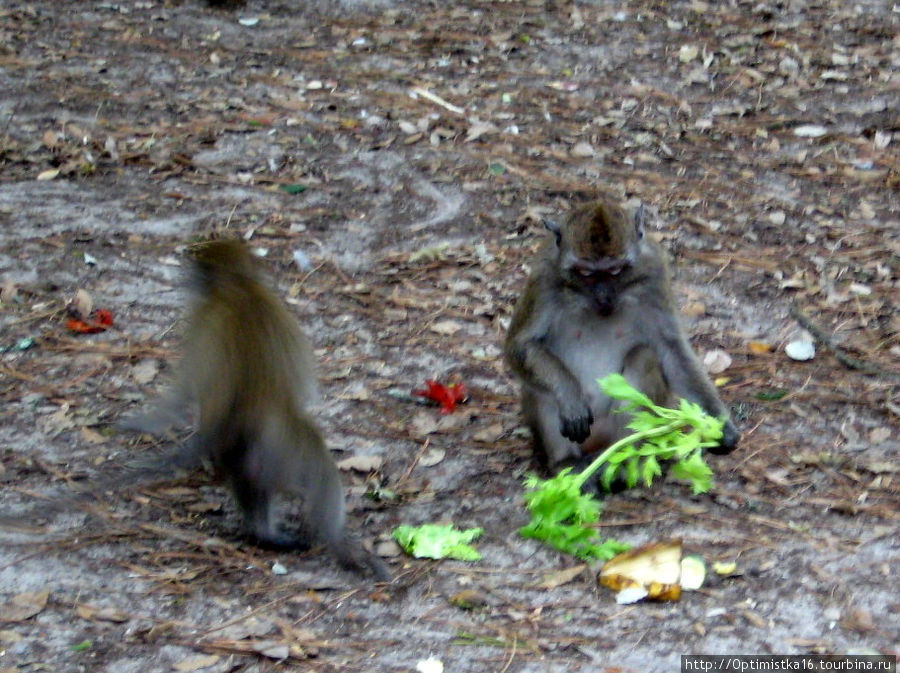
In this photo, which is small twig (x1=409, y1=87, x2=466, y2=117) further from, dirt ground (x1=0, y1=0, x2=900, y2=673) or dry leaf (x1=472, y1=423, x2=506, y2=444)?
dry leaf (x1=472, y1=423, x2=506, y2=444)

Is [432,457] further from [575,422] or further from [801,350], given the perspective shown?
[801,350]

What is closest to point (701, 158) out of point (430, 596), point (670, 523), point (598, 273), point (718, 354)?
point (718, 354)

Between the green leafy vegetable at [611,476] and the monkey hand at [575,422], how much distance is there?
303 mm

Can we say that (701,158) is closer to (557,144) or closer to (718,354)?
(557,144)

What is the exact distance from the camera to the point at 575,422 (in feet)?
18.7

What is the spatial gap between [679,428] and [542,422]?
2.59 ft

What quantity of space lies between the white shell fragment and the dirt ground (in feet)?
0.15

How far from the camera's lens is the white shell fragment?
6.86 m

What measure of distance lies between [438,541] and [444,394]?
1.41 metres

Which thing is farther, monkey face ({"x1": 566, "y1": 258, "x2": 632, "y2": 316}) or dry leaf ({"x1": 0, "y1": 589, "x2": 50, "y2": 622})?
monkey face ({"x1": 566, "y1": 258, "x2": 632, "y2": 316})

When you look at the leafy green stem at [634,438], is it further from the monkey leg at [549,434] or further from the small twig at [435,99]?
the small twig at [435,99]

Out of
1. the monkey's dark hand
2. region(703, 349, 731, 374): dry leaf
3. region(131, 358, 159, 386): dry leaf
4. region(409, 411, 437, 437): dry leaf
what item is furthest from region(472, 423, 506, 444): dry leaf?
region(131, 358, 159, 386): dry leaf

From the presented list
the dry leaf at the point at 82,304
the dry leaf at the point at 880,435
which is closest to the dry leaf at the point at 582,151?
the dry leaf at the point at 880,435

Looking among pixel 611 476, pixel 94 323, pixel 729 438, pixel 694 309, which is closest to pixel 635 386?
pixel 729 438
